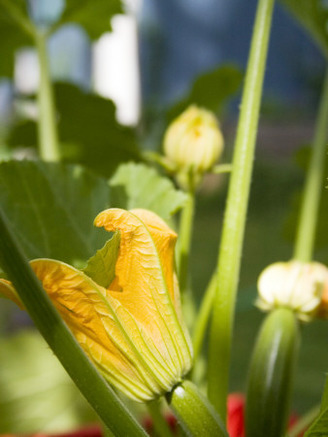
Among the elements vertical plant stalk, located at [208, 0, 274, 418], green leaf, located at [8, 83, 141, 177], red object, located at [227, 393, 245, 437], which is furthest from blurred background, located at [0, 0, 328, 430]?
vertical plant stalk, located at [208, 0, 274, 418]

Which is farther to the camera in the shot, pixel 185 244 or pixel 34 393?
pixel 34 393

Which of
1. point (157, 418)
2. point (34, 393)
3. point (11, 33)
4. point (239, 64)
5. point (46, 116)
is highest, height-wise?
point (239, 64)

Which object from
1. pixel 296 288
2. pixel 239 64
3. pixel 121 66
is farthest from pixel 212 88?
pixel 239 64

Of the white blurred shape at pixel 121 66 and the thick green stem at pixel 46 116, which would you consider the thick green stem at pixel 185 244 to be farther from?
the white blurred shape at pixel 121 66

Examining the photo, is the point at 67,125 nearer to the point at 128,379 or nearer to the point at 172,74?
the point at 128,379

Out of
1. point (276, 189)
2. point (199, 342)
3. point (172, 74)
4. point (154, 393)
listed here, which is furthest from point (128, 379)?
point (172, 74)

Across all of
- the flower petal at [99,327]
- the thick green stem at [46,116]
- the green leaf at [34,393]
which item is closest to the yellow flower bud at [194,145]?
the thick green stem at [46,116]

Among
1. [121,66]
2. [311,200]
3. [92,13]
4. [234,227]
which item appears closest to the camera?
[234,227]

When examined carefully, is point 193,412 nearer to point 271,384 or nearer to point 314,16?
point 271,384
